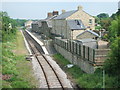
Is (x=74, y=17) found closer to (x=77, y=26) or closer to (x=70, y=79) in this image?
(x=77, y=26)

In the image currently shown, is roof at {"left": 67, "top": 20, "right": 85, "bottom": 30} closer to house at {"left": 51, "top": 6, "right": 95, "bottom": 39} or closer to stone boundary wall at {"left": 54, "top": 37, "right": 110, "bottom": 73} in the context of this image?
house at {"left": 51, "top": 6, "right": 95, "bottom": 39}

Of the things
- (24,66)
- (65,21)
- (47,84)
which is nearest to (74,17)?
(65,21)

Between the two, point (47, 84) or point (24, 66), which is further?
point (24, 66)

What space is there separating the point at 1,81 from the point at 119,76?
7.24 meters

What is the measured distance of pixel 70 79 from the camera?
671 inches

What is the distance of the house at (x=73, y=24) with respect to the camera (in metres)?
37.5

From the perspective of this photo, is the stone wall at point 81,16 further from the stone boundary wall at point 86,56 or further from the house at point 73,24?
the stone boundary wall at point 86,56

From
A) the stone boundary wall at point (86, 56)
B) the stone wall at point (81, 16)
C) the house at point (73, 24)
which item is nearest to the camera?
the stone boundary wall at point (86, 56)

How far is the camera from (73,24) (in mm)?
38219

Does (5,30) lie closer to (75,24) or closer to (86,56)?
(75,24)

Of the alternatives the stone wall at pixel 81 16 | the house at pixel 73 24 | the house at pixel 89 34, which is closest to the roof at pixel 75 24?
the house at pixel 73 24

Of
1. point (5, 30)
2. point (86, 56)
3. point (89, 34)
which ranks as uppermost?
point (89, 34)

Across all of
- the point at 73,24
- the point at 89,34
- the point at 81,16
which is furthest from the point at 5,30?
the point at 89,34

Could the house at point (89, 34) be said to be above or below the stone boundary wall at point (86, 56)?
above
